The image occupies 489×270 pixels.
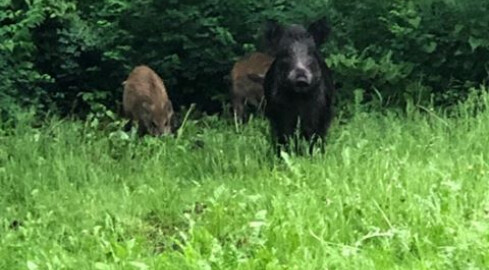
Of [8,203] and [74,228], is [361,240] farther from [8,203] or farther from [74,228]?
[8,203]

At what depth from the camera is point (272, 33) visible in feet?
28.7

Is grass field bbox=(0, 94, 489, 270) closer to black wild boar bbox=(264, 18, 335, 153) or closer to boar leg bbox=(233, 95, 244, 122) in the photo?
black wild boar bbox=(264, 18, 335, 153)

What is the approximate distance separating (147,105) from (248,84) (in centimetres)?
125

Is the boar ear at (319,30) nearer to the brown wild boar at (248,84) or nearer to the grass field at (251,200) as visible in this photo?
the grass field at (251,200)

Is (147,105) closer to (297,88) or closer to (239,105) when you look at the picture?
(239,105)

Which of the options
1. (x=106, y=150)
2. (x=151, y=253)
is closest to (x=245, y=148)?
(x=106, y=150)

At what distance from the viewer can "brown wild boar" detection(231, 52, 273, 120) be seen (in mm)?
11195

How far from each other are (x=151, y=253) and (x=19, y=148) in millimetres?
3073

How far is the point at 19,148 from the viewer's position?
9.00 metres

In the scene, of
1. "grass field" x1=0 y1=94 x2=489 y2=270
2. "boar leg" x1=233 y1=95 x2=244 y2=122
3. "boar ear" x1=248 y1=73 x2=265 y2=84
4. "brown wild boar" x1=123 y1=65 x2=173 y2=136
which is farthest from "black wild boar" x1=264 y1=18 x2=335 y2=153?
"boar leg" x1=233 y1=95 x2=244 y2=122

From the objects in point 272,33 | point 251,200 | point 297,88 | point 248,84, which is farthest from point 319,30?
point 248,84

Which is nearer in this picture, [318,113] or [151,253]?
[151,253]

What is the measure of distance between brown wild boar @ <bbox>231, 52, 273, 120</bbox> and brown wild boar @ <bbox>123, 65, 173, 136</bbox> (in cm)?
85

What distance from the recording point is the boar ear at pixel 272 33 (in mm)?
8688
